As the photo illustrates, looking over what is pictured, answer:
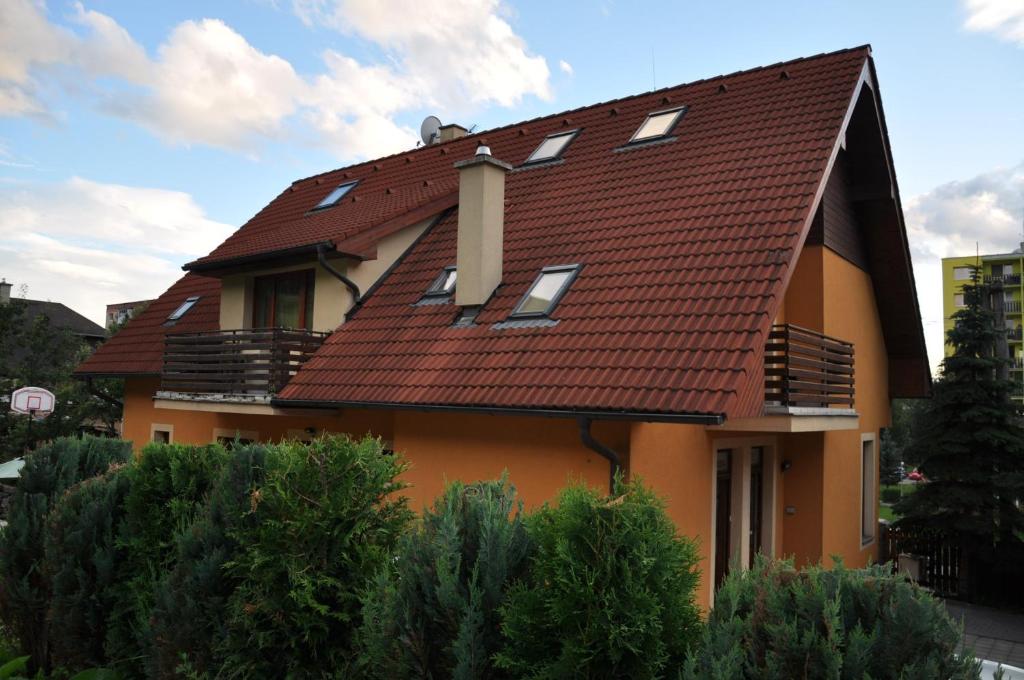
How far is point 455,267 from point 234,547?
6.22 m

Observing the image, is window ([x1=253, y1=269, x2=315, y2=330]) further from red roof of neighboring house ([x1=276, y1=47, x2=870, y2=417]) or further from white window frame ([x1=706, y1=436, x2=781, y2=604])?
white window frame ([x1=706, y1=436, x2=781, y2=604])

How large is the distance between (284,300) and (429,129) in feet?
24.5

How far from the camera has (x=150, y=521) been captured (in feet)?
21.8

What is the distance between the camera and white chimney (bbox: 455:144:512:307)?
9992 millimetres

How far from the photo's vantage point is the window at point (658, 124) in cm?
1198

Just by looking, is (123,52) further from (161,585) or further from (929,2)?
(929,2)

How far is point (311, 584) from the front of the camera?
516 cm

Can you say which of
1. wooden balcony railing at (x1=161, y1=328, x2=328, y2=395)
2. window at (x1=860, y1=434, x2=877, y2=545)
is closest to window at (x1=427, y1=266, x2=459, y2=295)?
wooden balcony railing at (x1=161, y1=328, x2=328, y2=395)

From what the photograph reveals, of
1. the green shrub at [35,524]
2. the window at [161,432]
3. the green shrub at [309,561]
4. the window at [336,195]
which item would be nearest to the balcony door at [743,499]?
the green shrub at [309,561]

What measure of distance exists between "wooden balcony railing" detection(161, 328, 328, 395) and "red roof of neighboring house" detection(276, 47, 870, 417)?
→ 0.37 meters

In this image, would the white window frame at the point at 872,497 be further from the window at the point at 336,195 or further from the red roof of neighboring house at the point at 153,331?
the red roof of neighboring house at the point at 153,331

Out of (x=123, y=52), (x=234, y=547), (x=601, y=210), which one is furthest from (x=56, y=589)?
(x=123, y=52)

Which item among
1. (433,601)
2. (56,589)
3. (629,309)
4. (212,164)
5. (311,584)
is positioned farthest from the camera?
(212,164)

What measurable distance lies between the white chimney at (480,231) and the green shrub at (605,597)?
629cm
